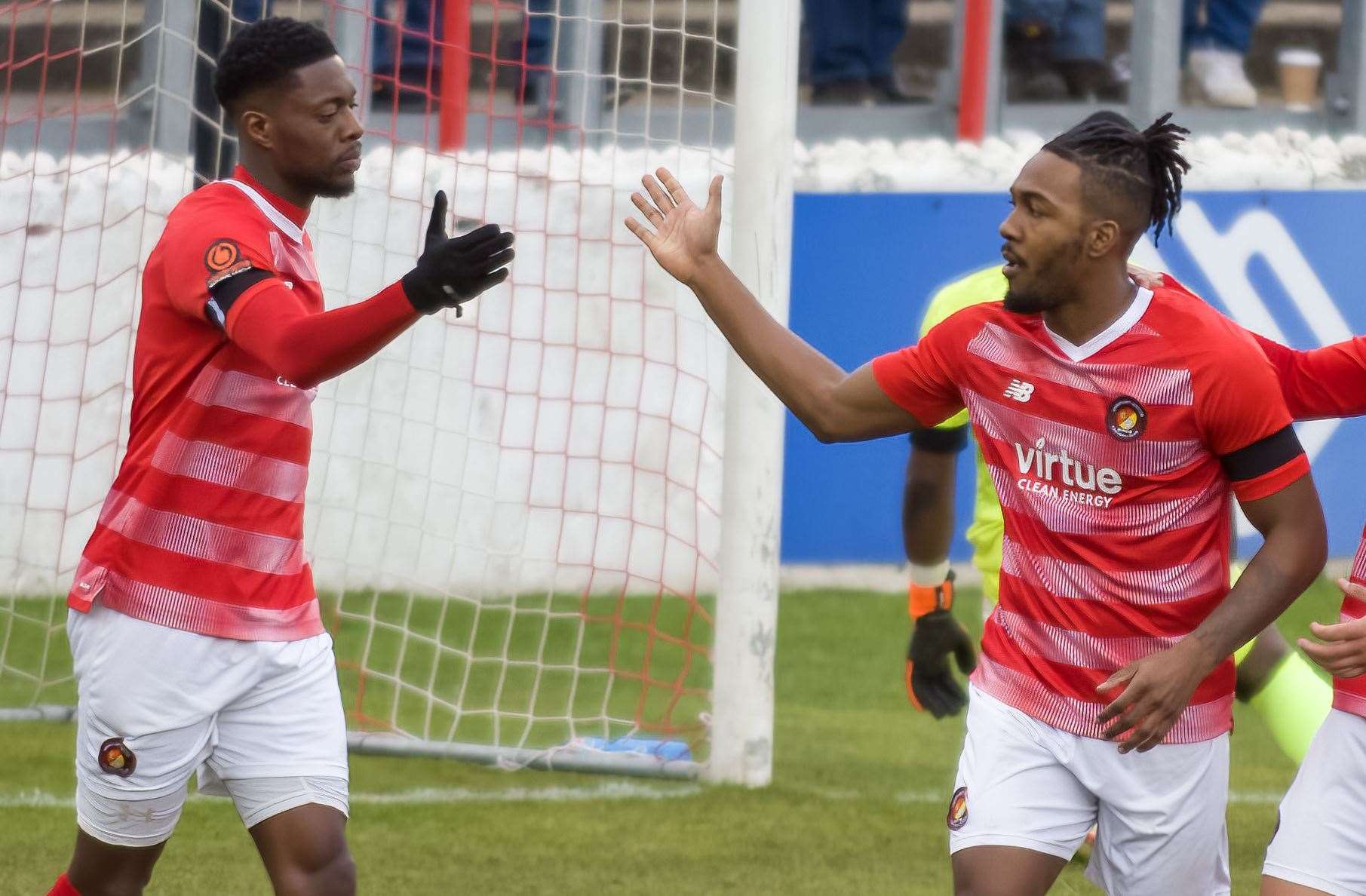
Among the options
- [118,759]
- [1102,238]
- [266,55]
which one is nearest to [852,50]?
[266,55]

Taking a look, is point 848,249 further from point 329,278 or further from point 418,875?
point 418,875

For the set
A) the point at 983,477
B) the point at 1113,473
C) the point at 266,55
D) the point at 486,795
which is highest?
the point at 266,55

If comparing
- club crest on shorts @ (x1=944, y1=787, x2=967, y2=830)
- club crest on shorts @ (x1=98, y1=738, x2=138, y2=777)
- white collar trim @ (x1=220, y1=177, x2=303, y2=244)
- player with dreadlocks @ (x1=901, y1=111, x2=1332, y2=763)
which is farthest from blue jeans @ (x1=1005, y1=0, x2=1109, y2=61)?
club crest on shorts @ (x1=98, y1=738, x2=138, y2=777)

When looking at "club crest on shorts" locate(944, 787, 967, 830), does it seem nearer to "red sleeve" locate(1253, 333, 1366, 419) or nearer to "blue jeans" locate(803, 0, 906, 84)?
"red sleeve" locate(1253, 333, 1366, 419)

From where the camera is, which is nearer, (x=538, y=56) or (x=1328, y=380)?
(x=1328, y=380)

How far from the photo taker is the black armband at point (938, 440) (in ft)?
16.3

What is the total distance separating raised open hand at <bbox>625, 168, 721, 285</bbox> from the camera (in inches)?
136

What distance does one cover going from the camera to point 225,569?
11.9ft

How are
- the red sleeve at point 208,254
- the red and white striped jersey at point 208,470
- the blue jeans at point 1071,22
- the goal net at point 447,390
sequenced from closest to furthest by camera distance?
1. the red sleeve at point 208,254
2. the red and white striped jersey at point 208,470
3. the goal net at point 447,390
4. the blue jeans at point 1071,22

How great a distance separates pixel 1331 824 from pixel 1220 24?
8.91 m

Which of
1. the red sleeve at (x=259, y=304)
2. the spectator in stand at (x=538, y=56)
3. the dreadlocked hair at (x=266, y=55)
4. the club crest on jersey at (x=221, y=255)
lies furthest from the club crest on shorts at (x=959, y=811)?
the spectator in stand at (x=538, y=56)

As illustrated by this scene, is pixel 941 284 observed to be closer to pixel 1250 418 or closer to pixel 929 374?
pixel 929 374

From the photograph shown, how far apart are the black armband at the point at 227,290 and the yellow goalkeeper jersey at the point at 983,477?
1779 millimetres

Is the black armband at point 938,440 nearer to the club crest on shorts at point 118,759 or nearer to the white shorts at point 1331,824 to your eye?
the white shorts at point 1331,824
